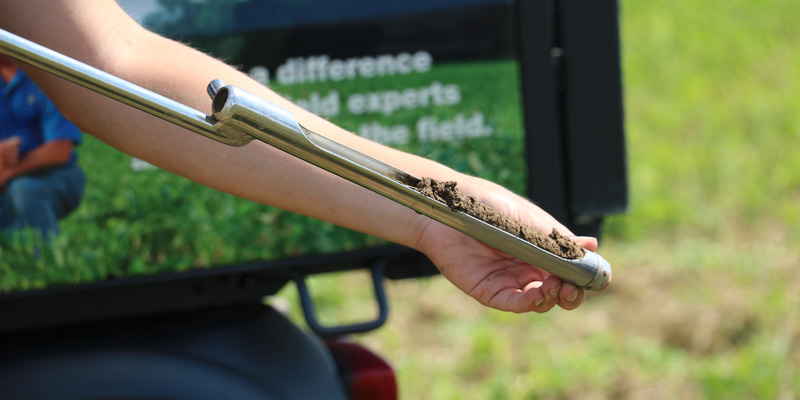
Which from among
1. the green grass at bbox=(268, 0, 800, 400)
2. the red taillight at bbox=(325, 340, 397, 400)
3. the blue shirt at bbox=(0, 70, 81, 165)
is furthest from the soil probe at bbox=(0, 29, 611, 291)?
the green grass at bbox=(268, 0, 800, 400)

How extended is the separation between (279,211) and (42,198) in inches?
20.7

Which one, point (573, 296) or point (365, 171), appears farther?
point (573, 296)

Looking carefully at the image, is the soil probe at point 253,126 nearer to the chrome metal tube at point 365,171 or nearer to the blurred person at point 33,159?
the chrome metal tube at point 365,171

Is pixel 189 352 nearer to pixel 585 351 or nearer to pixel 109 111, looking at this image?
pixel 109 111

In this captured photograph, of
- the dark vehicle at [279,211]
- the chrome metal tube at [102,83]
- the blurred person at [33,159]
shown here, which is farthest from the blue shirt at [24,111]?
the chrome metal tube at [102,83]

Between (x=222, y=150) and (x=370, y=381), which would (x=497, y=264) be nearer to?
(x=222, y=150)

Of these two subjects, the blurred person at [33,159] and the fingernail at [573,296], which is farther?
the blurred person at [33,159]

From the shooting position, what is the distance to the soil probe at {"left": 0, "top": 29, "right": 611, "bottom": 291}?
96cm

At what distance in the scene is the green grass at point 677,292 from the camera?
344 cm

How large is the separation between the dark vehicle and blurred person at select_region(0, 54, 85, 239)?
0.13 feet

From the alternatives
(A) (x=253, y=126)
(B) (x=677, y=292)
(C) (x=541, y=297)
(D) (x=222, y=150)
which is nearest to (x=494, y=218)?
(C) (x=541, y=297)

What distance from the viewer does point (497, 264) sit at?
49.5 inches

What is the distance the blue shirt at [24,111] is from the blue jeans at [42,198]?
65mm

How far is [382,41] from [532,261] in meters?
0.83
